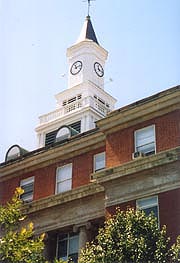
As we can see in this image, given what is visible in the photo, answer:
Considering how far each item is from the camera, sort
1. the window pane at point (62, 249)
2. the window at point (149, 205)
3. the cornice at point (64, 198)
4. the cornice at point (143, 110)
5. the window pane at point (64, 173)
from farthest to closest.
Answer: the window pane at point (64, 173) < the window pane at point (62, 249) < the cornice at point (64, 198) < the cornice at point (143, 110) < the window at point (149, 205)

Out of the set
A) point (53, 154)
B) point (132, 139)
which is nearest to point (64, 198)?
point (53, 154)

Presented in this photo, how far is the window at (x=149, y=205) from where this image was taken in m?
24.3

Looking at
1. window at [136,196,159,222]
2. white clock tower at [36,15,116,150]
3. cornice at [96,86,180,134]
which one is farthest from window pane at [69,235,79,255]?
white clock tower at [36,15,116,150]

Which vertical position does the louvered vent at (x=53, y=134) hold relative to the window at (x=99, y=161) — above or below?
above

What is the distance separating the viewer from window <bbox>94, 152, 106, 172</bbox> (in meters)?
29.5

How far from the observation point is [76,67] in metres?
51.5

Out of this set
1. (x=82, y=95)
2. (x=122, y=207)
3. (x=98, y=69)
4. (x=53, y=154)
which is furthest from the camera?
(x=98, y=69)

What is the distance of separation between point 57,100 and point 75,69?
11.0 feet

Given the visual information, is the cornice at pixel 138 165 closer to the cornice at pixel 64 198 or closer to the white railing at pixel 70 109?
the cornice at pixel 64 198

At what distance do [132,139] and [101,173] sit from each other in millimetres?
2104

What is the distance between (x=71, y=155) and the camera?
31000 millimetres

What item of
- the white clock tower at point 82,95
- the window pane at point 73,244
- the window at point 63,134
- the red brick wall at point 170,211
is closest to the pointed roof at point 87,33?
the white clock tower at point 82,95

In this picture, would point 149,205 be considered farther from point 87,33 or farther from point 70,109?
point 87,33

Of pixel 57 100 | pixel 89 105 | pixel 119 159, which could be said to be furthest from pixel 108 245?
pixel 57 100
